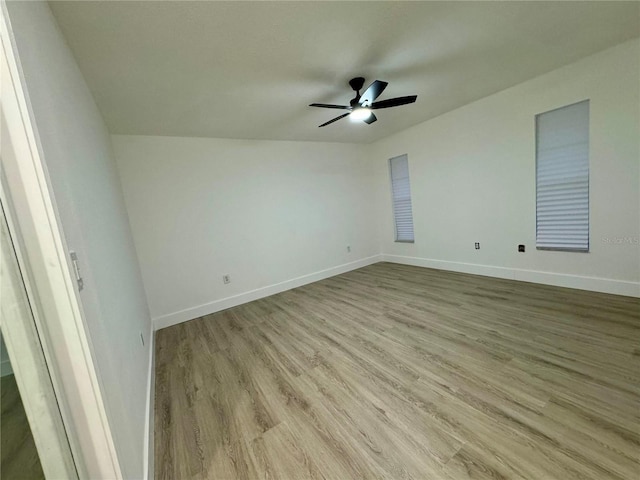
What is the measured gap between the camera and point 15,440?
680 millimetres

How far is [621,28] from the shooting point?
2.11 metres

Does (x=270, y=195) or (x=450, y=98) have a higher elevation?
(x=450, y=98)

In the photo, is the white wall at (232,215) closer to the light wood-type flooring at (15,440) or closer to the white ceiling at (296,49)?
the white ceiling at (296,49)

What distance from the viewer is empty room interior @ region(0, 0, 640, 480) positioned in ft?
2.70

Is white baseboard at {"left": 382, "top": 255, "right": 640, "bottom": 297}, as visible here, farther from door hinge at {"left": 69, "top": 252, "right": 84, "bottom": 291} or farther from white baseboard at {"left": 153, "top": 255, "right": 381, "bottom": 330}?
door hinge at {"left": 69, "top": 252, "right": 84, "bottom": 291}

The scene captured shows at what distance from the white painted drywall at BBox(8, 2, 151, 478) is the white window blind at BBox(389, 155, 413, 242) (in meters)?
4.45

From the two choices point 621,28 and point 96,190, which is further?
point 621,28

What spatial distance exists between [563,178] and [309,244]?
11.6ft

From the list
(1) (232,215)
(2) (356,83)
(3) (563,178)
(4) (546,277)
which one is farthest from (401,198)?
(1) (232,215)

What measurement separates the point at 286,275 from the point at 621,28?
177 inches

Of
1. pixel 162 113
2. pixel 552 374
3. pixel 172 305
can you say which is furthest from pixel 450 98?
pixel 172 305

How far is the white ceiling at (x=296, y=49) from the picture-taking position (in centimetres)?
154

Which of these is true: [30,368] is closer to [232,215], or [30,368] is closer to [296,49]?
[296,49]

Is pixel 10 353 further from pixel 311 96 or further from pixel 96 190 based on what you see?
pixel 311 96
